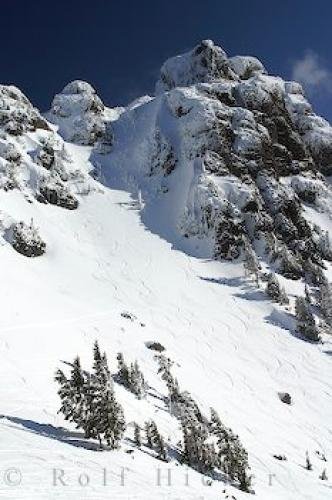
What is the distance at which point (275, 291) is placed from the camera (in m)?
89.4

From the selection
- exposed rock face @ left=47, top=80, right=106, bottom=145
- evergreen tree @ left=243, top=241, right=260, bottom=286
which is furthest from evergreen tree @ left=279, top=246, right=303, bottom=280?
exposed rock face @ left=47, top=80, right=106, bottom=145

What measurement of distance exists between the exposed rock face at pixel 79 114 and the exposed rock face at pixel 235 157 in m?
7.50

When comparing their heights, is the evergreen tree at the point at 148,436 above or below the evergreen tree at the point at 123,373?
below

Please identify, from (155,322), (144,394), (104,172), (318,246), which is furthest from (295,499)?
(104,172)

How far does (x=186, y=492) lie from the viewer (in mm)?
25906

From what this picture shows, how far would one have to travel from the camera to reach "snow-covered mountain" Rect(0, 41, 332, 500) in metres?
34.6

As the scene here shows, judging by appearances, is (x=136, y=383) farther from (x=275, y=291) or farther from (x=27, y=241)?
(x=27, y=241)

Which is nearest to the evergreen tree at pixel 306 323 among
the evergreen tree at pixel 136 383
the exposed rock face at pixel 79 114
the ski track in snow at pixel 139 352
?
the ski track in snow at pixel 139 352

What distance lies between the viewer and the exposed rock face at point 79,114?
478 feet

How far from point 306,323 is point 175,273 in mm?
24062

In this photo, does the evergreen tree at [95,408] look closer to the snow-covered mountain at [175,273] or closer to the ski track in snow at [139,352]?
the snow-covered mountain at [175,273]

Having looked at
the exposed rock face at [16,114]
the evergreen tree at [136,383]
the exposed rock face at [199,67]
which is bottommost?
the evergreen tree at [136,383]

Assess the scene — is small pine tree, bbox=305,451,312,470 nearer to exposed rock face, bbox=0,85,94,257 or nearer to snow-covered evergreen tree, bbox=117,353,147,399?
snow-covered evergreen tree, bbox=117,353,147,399

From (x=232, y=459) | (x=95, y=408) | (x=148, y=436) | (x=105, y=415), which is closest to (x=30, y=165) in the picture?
(x=148, y=436)
